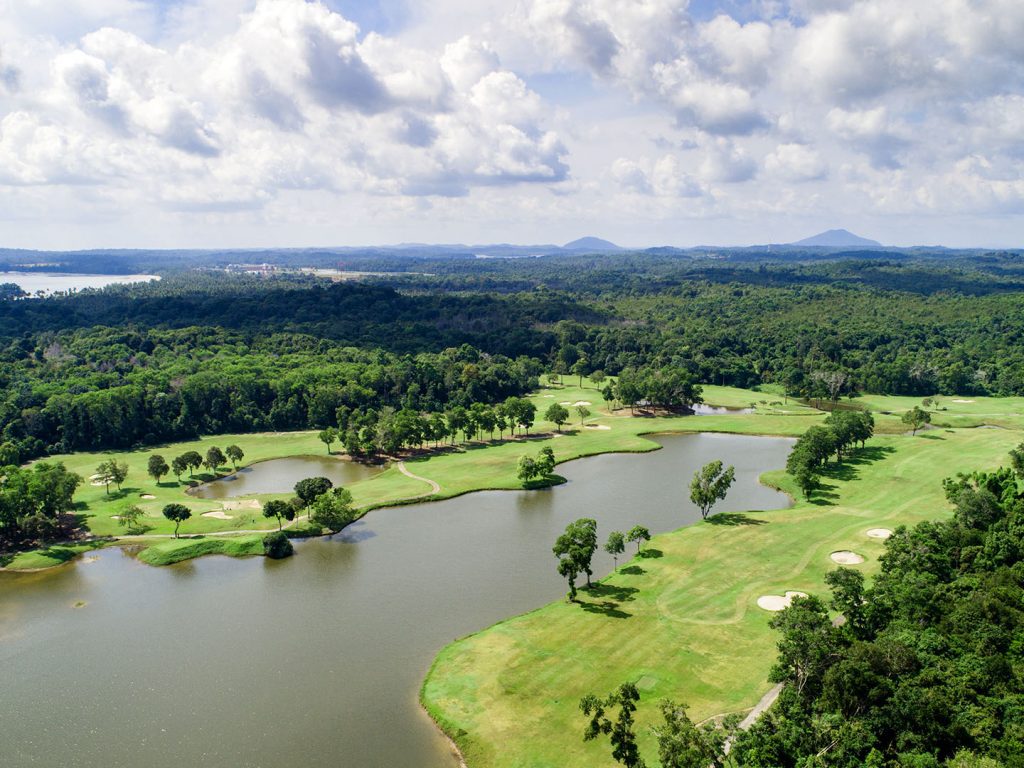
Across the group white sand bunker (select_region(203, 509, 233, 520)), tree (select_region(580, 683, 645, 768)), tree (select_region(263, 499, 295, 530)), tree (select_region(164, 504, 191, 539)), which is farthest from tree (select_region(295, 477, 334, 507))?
tree (select_region(580, 683, 645, 768))

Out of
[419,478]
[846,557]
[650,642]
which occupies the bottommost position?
[419,478]

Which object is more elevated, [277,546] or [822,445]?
[822,445]

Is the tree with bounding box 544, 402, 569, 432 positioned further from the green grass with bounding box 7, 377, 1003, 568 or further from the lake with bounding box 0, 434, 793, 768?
the lake with bounding box 0, 434, 793, 768

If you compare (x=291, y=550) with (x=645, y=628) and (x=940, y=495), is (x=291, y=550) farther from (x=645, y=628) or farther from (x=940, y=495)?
(x=940, y=495)

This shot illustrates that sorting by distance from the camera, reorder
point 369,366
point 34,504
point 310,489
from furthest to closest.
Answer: point 369,366
point 310,489
point 34,504

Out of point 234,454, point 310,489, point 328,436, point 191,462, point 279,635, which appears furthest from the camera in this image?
point 328,436

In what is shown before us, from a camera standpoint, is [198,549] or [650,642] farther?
[198,549]

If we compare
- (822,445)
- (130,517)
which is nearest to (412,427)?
(130,517)

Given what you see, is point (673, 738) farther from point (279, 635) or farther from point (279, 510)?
point (279, 510)

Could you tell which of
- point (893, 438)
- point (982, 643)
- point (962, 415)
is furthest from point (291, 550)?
point (962, 415)
